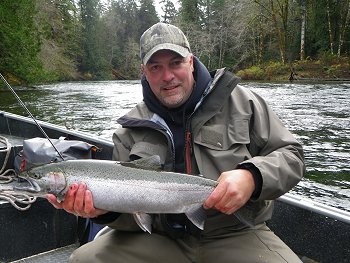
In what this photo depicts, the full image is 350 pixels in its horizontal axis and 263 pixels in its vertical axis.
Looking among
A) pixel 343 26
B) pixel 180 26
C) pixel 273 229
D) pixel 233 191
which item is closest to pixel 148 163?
pixel 233 191

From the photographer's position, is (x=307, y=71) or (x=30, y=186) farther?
(x=307, y=71)

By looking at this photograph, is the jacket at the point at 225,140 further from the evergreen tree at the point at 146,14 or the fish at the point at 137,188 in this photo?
the evergreen tree at the point at 146,14

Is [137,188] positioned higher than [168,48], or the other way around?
[168,48]

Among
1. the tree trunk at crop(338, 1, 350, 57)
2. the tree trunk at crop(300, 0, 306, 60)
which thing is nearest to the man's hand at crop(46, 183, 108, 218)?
the tree trunk at crop(338, 1, 350, 57)

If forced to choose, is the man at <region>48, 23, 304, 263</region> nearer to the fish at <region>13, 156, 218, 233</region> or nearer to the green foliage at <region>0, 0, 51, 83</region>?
the fish at <region>13, 156, 218, 233</region>

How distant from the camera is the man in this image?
2.09 m

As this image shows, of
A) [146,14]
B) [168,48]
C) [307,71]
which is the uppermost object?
[146,14]

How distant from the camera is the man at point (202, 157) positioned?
2.09 meters

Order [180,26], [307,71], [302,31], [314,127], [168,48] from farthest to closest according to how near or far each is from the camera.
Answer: [180,26] → [302,31] → [307,71] → [314,127] → [168,48]

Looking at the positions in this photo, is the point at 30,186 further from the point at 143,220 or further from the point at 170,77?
the point at 170,77

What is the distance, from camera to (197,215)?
211cm

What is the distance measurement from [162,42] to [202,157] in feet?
2.51

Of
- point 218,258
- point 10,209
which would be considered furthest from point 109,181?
point 10,209

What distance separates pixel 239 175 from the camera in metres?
2.01
